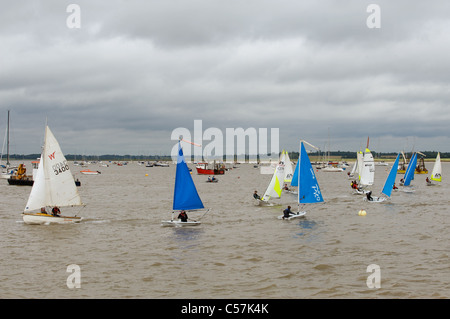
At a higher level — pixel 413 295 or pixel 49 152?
pixel 49 152

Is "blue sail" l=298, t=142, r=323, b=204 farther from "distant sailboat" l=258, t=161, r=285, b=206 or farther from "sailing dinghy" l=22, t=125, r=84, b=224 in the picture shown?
"sailing dinghy" l=22, t=125, r=84, b=224

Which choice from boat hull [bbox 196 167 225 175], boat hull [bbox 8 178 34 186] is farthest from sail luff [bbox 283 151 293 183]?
boat hull [bbox 196 167 225 175]

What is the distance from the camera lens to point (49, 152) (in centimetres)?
3606

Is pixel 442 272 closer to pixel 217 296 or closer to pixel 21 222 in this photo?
pixel 217 296

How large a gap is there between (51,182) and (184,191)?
36.7ft

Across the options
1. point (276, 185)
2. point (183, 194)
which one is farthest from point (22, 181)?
point (183, 194)

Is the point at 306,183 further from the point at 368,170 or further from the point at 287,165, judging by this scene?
the point at 368,170

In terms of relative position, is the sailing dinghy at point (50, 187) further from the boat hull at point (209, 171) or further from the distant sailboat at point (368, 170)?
the boat hull at point (209, 171)

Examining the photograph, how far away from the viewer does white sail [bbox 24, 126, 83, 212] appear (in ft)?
117
